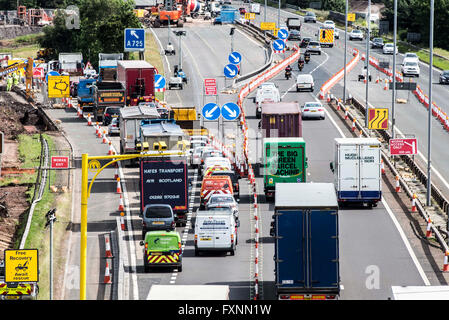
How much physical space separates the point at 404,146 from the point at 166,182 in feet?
39.5

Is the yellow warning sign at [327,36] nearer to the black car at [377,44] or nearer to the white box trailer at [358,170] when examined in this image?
the black car at [377,44]

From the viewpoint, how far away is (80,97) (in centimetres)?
8100

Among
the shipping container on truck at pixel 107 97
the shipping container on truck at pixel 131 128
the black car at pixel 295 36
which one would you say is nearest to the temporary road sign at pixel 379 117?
the shipping container on truck at pixel 131 128

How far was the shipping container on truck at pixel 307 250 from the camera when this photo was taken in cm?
2764

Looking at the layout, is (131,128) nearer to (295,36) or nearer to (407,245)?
(407,245)

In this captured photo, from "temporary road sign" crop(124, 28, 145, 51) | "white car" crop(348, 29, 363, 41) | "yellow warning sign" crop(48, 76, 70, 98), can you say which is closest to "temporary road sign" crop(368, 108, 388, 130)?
"temporary road sign" crop(124, 28, 145, 51)

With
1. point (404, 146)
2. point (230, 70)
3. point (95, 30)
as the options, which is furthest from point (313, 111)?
point (95, 30)

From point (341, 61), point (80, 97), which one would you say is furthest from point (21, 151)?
point (341, 61)

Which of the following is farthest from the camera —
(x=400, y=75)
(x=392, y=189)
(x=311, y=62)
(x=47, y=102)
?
(x=311, y=62)

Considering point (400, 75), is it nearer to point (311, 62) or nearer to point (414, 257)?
point (311, 62)

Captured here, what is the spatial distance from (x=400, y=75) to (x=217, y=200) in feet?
206

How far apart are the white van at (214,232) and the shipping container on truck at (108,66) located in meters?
55.7
